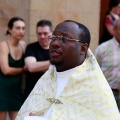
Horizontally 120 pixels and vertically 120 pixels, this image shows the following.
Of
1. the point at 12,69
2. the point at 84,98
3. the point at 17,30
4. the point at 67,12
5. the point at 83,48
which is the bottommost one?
the point at 12,69

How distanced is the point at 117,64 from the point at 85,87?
2.73 m

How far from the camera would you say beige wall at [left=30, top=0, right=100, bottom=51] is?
795 cm

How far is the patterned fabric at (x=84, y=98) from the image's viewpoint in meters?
3.73

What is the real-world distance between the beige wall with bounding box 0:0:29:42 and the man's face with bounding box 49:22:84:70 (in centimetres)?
422

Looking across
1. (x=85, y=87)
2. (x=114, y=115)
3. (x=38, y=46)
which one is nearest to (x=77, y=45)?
(x=85, y=87)

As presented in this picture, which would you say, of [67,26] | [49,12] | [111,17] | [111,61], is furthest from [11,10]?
[67,26]

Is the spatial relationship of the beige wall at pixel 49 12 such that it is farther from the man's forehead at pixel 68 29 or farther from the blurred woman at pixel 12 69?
the man's forehead at pixel 68 29

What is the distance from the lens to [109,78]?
6547 mm

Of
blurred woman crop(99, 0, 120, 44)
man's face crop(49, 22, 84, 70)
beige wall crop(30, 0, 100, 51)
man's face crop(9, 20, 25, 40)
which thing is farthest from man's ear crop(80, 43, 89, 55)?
beige wall crop(30, 0, 100, 51)

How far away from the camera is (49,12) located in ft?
26.3

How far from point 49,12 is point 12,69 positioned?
190 centimetres

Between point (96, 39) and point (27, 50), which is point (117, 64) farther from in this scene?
point (96, 39)

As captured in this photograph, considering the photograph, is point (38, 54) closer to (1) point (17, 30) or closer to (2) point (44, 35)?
(2) point (44, 35)

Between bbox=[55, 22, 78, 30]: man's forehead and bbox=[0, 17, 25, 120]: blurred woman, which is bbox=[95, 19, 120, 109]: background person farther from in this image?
bbox=[55, 22, 78, 30]: man's forehead
